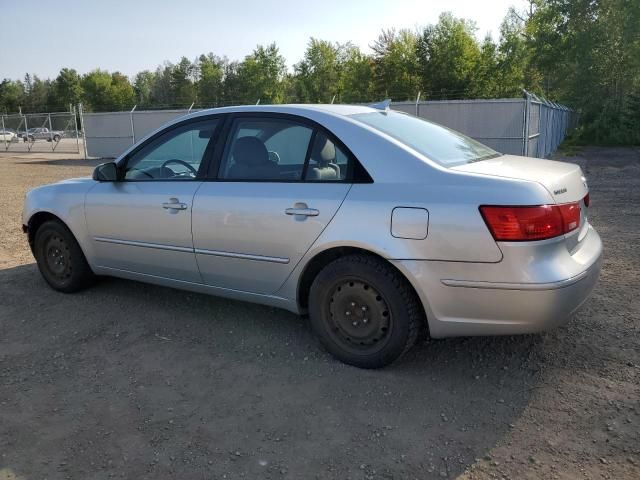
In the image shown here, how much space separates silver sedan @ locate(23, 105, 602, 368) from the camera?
2.96 m

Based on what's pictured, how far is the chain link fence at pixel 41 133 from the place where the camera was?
29.2 metres

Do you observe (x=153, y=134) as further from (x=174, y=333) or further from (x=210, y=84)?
(x=210, y=84)

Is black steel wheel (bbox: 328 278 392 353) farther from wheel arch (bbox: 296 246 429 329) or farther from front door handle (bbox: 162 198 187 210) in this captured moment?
front door handle (bbox: 162 198 187 210)

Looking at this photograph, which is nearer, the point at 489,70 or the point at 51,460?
the point at 51,460

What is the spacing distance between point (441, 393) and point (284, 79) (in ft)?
161

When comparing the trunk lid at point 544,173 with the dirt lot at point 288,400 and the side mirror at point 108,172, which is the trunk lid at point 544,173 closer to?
the dirt lot at point 288,400

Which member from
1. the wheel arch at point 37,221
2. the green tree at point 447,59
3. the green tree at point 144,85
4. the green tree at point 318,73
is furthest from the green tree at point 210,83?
the wheel arch at point 37,221

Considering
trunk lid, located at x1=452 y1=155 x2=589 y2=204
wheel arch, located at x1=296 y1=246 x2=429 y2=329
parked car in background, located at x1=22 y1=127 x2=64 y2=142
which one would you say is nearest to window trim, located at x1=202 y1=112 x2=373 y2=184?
wheel arch, located at x1=296 y1=246 x2=429 y2=329

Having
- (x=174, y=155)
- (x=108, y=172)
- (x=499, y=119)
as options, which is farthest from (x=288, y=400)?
(x=499, y=119)

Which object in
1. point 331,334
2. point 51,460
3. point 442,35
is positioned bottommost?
point 51,460

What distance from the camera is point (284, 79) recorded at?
163 ft

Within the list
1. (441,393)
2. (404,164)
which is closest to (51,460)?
(441,393)

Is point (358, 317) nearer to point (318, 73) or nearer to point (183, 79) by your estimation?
point (318, 73)

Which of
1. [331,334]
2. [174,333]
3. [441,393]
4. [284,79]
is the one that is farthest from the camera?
[284,79]
